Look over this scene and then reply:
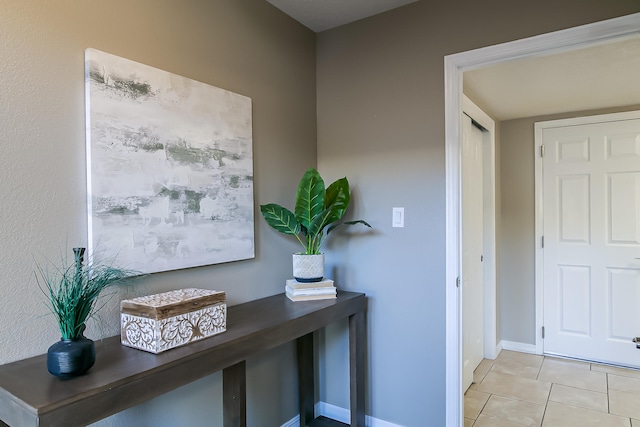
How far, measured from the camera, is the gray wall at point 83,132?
1166 mm

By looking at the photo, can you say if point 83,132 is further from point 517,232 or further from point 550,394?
point 517,232

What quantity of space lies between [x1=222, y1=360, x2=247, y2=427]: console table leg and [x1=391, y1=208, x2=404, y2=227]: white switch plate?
110 cm

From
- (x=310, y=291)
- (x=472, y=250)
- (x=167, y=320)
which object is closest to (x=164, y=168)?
(x=167, y=320)

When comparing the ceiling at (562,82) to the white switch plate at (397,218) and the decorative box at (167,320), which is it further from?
the decorative box at (167,320)

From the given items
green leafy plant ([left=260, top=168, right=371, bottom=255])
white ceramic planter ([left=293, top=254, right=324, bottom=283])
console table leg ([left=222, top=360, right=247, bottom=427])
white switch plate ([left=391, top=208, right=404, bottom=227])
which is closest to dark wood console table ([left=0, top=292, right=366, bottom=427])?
console table leg ([left=222, top=360, right=247, bottom=427])

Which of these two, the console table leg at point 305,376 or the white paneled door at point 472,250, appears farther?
the white paneled door at point 472,250

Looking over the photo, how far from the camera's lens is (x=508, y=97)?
10.0 feet

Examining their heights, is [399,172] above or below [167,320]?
above

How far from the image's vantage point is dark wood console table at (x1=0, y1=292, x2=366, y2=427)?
92 cm

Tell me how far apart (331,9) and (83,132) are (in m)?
1.47

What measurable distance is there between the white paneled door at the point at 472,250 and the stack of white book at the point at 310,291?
1229 mm

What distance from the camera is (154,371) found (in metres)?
1.10

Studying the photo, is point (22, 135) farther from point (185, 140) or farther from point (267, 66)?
point (267, 66)

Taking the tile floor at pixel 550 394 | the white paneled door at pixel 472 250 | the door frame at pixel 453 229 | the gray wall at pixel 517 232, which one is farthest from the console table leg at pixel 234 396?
the gray wall at pixel 517 232
